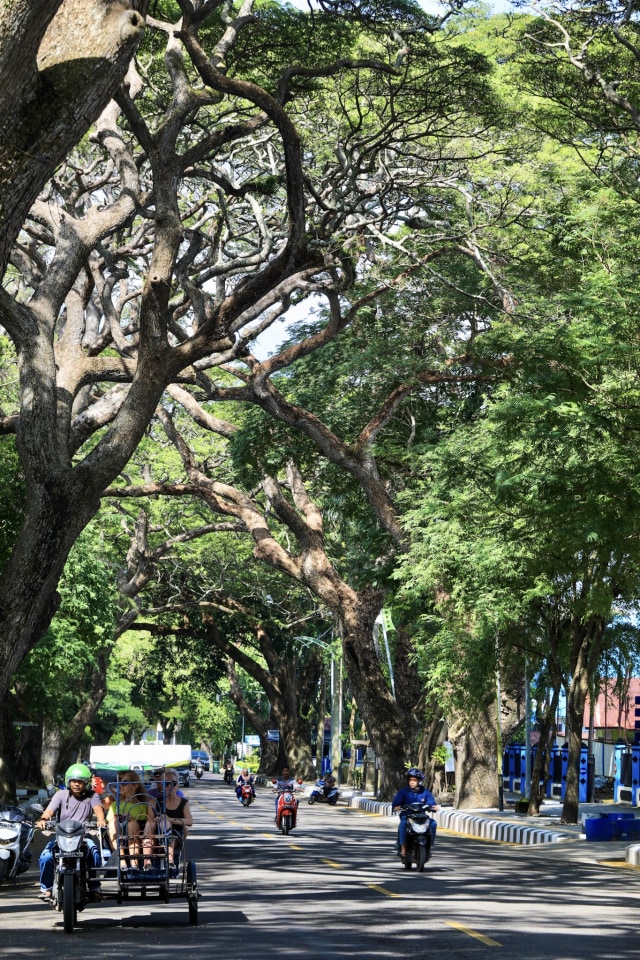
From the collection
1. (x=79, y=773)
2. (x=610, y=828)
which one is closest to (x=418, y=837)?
(x=79, y=773)

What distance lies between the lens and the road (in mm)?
10211

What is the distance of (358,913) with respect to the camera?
12625 mm

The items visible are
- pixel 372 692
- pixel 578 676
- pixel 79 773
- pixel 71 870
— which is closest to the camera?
pixel 71 870

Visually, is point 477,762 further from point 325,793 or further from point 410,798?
point 410,798

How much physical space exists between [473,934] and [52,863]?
4215 millimetres

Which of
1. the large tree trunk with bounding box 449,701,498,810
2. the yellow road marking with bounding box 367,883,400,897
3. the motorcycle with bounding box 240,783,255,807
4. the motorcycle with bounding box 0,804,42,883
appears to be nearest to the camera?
the yellow road marking with bounding box 367,883,400,897

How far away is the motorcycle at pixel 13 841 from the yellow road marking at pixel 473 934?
6.10 m

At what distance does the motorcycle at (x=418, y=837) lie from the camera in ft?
58.1

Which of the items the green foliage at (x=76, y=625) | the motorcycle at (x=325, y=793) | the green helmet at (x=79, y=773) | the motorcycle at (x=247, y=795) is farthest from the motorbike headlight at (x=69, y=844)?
the motorcycle at (x=325, y=793)

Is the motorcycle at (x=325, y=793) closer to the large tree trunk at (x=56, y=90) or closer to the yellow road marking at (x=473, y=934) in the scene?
the yellow road marking at (x=473, y=934)

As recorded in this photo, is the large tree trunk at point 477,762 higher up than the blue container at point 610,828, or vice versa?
the large tree trunk at point 477,762

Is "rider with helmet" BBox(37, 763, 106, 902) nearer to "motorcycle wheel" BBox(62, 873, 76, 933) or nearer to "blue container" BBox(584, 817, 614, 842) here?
"motorcycle wheel" BBox(62, 873, 76, 933)

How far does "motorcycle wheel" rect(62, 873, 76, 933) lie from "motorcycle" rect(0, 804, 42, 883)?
4.39m

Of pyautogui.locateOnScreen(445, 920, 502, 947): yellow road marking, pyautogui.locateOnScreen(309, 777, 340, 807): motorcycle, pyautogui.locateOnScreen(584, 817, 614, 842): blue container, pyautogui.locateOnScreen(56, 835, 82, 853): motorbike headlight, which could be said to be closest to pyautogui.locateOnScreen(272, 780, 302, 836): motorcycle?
pyautogui.locateOnScreen(584, 817, 614, 842): blue container
